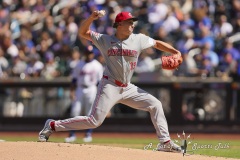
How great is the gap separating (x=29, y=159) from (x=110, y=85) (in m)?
1.75

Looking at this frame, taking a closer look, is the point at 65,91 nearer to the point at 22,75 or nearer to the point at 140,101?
the point at 22,75

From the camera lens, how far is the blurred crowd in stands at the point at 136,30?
19.6 m

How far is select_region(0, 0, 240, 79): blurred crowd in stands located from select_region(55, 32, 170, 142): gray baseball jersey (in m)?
7.85

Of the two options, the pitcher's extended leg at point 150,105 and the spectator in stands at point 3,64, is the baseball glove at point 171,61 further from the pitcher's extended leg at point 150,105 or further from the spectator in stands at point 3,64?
the spectator in stands at point 3,64

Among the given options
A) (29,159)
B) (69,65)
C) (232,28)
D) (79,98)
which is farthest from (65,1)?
(29,159)

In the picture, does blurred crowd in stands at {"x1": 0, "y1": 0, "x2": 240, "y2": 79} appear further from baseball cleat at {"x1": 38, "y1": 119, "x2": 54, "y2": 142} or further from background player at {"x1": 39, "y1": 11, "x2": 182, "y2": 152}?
background player at {"x1": 39, "y1": 11, "x2": 182, "y2": 152}

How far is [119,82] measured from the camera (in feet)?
34.6

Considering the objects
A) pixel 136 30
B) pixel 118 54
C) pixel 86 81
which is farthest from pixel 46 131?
pixel 136 30

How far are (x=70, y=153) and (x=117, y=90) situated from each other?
4.13ft

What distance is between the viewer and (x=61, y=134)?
1903 centimetres

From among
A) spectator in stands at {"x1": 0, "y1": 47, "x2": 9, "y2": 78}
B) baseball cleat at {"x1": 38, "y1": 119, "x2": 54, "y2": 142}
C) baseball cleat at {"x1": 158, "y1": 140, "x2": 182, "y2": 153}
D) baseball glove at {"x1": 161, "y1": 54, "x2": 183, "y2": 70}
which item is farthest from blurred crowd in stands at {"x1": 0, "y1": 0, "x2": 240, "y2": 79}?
baseball cleat at {"x1": 158, "y1": 140, "x2": 182, "y2": 153}

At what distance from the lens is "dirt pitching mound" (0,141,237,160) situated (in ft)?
31.6

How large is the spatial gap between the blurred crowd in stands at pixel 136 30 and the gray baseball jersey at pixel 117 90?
7.85 metres

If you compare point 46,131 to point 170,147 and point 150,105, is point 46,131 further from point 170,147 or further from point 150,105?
point 170,147
